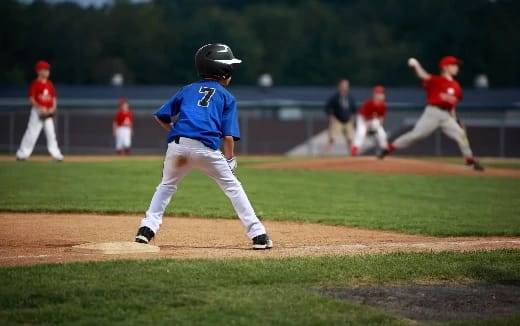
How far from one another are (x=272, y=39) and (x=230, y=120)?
266 ft

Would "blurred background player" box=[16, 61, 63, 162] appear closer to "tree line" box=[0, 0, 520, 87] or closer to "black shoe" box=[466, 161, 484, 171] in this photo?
"black shoe" box=[466, 161, 484, 171]

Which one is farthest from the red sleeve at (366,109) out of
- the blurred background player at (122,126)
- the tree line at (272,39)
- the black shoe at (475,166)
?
the tree line at (272,39)

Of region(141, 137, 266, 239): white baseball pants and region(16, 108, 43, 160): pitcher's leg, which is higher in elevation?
region(141, 137, 266, 239): white baseball pants

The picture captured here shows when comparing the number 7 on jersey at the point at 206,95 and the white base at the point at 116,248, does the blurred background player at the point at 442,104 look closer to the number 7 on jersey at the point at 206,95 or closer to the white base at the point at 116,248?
the number 7 on jersey at the point at 206,95

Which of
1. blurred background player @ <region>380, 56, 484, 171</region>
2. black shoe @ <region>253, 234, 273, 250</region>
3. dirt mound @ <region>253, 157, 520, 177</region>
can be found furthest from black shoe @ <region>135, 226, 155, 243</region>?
dirt mound @ <region>253, 157, 520, 177</region>

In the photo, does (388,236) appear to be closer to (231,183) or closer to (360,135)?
(231,183)

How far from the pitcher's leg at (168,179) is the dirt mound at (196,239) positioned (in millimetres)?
312

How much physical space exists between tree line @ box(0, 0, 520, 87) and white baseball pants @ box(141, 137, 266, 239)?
5602 cm

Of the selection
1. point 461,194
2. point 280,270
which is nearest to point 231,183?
point 280,270

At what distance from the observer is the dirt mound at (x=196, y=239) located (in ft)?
30.6

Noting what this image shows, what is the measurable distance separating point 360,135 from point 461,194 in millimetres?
10824

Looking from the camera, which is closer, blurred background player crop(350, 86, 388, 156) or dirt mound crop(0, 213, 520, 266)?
dirt mound crop(0, 213, 520, 266)

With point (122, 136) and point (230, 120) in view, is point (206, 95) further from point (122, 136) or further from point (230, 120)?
point (122, 136)

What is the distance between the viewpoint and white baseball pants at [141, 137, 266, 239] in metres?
9.29
